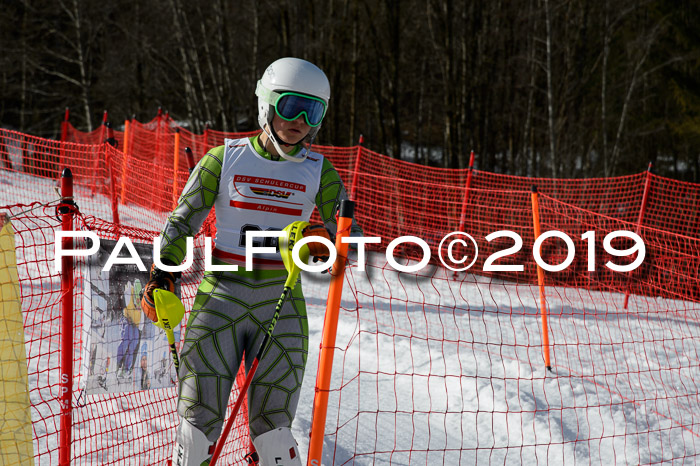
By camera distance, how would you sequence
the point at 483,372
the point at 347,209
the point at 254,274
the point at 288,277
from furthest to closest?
1. the point at 483,372
2. the point at 254,274
3. the point at 288,277
4. the point at 347,209

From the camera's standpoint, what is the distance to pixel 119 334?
327cm

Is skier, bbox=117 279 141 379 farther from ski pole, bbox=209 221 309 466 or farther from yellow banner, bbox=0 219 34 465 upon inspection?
ski pole, bbox=209 221 309 466

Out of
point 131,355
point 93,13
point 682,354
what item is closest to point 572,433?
point 682,354

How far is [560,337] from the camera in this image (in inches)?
284

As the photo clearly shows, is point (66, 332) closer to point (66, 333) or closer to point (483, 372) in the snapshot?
point (66, 333)

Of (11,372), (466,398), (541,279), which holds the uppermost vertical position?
(541,279)

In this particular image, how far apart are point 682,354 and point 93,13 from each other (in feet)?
71.4

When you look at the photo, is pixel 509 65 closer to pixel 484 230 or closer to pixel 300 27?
pixel 300 27

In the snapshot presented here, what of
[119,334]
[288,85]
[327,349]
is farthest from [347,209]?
[119,334]

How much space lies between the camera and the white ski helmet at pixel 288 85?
8.96ft

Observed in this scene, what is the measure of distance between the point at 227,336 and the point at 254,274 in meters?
0.29

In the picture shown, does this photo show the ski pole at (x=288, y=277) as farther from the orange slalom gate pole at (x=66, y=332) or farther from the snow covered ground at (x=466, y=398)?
the snow covered ground at (x=466, y=398)

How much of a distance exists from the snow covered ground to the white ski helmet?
3.59 feet

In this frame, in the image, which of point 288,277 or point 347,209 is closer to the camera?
point 347,209
